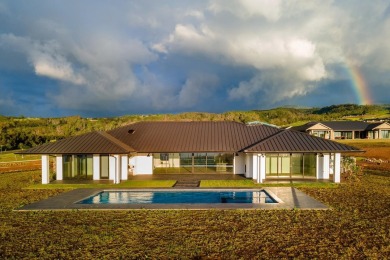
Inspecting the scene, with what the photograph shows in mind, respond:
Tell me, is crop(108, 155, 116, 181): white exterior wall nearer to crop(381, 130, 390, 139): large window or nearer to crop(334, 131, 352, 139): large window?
crop(334, 131, 352, 139): large window

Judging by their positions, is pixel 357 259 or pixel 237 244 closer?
pixel 357 259

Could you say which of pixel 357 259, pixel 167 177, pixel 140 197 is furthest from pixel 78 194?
pixel 357 259

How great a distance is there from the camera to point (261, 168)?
21828mm

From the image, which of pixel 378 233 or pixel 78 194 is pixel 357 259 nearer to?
pixel 378 233

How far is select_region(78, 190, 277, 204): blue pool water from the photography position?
16375mm

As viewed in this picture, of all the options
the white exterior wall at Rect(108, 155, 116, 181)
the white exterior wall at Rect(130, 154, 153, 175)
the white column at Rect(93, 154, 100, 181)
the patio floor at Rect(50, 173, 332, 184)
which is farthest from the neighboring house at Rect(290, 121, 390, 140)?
the white column at Rect(93, 154, 100, 181)

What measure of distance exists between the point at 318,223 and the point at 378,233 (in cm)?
187

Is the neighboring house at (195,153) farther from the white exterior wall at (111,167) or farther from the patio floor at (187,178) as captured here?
the patio floor at (187,178)

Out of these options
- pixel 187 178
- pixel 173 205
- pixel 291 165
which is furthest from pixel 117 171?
pixel 291 165

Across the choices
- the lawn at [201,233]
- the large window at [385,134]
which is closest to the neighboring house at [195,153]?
the lawn at [201,233]

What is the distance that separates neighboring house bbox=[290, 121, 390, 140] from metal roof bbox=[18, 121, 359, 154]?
37717 millimetres

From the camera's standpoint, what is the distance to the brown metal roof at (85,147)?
21875mm

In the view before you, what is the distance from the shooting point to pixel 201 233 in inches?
418

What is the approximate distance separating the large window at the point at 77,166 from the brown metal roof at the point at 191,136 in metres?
3.57
